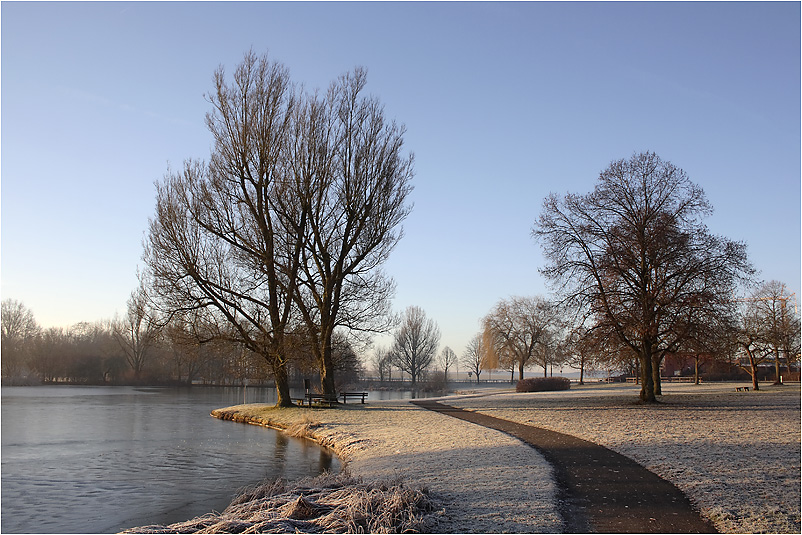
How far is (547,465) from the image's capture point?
11.1m

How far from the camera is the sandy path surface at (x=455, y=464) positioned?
759cm

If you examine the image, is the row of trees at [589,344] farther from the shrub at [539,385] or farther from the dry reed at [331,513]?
the dry reed at [331,513]

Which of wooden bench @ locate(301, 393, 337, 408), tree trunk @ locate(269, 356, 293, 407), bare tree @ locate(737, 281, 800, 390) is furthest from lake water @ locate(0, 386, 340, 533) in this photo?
bare tree @ locate(737, 281, 800, 390)

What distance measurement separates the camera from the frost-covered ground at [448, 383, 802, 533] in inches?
316

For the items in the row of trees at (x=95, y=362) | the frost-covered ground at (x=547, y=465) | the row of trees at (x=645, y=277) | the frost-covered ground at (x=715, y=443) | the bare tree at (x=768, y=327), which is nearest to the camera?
the frost-covered ground at (x=547, y=465)

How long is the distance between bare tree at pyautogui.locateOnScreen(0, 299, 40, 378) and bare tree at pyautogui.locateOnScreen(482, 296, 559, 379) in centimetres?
5492

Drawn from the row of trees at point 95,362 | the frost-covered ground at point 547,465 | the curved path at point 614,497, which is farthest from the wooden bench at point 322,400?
the row of trees at point 95,362

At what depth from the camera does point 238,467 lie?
47.0 feet

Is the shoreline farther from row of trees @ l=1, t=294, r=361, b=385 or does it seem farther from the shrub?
row of trees @ l=1, t=294, r=361, b=385

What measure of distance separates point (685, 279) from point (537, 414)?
8.13m

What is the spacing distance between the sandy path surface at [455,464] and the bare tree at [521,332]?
35.6 m

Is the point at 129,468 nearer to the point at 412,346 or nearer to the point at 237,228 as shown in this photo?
the point at 237,228

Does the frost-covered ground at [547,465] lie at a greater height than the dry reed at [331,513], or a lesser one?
lesser

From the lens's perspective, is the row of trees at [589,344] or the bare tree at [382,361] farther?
the bare tree at [382,361]
